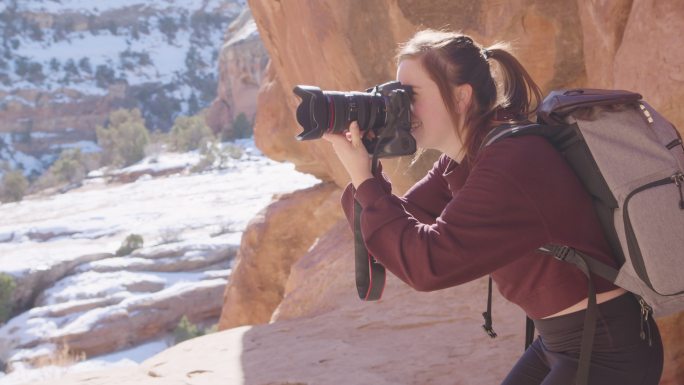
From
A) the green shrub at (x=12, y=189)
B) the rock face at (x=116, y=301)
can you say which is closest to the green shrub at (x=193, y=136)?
the green shrub at (x=12, y=189)

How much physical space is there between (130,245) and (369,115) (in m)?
16.8

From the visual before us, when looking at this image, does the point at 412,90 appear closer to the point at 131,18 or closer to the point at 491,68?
the point at 491,68

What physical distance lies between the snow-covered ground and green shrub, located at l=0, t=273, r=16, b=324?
1.18 ft

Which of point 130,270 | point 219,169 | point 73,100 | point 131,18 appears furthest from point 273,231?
point 131,18

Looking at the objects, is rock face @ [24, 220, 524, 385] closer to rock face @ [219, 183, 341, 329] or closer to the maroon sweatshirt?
the maroon sweatshirt

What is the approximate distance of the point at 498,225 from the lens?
1274 mm

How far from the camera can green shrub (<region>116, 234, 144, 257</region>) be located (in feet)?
56.1

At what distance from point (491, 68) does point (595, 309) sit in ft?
1.84

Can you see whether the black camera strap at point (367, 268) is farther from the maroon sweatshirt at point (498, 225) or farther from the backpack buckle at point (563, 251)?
the backpack buckle at point (563, 251)

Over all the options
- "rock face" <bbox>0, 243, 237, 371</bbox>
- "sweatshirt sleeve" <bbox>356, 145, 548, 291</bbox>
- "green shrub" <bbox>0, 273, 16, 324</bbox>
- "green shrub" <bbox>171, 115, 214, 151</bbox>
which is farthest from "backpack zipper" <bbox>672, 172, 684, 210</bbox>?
"green shrub" <bbox>171, 115, 214, 151</bbox>

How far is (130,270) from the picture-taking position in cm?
Answer: 1581

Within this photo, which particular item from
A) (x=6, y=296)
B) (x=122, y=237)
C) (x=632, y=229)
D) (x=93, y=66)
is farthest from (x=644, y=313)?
(x=93, y=66)

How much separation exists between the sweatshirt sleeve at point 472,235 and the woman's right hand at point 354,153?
164 millimetres

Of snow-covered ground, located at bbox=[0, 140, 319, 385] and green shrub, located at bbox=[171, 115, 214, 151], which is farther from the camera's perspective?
green shrub, located at bbox=[171, 115, 214, 151]
